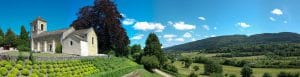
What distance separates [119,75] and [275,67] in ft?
276

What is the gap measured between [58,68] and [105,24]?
26344mm

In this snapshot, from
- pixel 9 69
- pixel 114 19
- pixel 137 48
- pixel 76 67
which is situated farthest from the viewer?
pixel 137 48

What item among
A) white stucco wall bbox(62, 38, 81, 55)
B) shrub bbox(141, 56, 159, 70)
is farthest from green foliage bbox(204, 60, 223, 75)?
Answer: white stucco wall bbox(62, 38, 81, 55)

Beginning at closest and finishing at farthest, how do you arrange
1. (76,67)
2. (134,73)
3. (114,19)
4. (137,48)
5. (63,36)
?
(76,67) < (134,73) < (63,36) < (114,19) < (137,48)

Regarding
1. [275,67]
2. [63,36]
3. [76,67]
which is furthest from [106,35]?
[275,67]

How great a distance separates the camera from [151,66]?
2349 inches

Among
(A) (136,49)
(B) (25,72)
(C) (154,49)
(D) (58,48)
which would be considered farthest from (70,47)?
(A) (136,49)

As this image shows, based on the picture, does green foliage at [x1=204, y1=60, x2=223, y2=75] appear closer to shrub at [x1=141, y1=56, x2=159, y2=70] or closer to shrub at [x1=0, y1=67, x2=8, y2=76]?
shrub at [x1=141, y1=56, x2=159, y2=70]

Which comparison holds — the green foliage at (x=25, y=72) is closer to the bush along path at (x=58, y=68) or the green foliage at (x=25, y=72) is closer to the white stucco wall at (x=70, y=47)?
the bush along path at (x=58, y=68)

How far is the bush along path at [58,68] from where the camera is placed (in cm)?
3038

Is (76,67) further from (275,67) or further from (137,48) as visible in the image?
(275,67)

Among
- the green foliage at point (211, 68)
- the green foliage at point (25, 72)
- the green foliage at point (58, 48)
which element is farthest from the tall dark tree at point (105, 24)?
the green foliage at point (211, 68)

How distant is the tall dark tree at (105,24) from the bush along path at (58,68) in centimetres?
1386

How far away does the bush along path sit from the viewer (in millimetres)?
30375
